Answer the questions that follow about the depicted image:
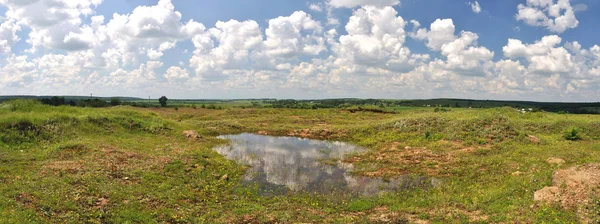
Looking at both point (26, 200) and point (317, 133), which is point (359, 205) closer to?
point (26, 200)

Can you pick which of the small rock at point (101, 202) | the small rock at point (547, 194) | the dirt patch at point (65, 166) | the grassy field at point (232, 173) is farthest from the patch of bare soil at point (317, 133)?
the small rock at point (101, 202)

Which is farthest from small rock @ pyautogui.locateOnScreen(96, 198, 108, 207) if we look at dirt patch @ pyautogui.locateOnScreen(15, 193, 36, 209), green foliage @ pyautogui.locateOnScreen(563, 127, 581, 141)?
green foliage @ pyautogui.locateOnScreen(563, 127, 581, 141)

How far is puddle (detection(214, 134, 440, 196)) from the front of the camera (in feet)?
51.6

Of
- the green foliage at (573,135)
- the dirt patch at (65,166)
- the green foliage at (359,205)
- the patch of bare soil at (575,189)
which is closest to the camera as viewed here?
the patch of bare soil at (575,189)

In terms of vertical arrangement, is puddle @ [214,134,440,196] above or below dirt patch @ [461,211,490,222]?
below

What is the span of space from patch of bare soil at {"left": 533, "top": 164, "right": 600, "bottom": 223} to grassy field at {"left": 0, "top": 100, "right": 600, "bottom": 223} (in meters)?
0.15

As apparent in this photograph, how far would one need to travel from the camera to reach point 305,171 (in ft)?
63.0

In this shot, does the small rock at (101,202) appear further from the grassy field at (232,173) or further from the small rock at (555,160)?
the small rock at (555,160)

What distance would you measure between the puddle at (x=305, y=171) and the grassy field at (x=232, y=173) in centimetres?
93

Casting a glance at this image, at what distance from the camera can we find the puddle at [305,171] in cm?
1572

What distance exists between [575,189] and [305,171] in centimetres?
1224

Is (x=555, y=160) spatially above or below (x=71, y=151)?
above

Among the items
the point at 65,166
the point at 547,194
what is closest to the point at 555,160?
the point at 547,194

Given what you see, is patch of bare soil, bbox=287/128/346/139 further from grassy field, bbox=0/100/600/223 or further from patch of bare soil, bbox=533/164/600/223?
patch of bare soil, bbox=533/164/600/223
